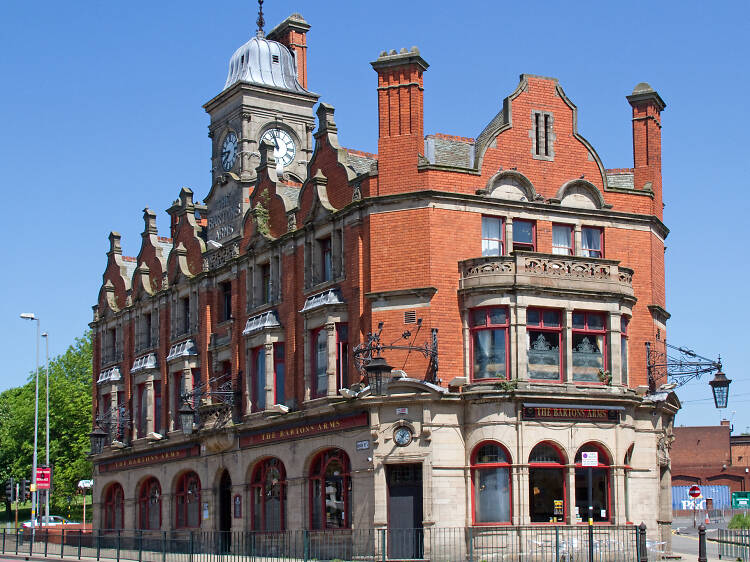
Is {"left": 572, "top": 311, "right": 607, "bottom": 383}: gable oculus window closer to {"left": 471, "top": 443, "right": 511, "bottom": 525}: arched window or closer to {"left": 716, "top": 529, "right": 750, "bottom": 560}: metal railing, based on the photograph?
{"left": 471, "top": 443, "right": 511, "bottom": 525}: arched window

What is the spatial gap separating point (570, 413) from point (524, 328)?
2.99 meters

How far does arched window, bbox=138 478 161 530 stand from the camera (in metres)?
51.7

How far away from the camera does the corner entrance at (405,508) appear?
112 ft

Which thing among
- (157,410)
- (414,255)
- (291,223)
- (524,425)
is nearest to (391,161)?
(414,255)

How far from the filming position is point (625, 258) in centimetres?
3881

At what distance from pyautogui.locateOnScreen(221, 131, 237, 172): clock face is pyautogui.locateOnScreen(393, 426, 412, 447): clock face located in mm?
18338

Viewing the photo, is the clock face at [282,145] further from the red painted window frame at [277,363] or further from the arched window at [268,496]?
the arched window at [268,496]

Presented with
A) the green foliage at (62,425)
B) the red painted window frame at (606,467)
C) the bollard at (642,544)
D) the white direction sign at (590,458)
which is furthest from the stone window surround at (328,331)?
the green foliage at (62,425)

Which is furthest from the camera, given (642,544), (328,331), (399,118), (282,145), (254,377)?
(282,145)

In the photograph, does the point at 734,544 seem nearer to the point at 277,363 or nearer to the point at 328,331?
the point at 328,331

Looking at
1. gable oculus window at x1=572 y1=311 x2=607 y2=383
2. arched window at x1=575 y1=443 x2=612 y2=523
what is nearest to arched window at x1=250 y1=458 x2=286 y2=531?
arched window at x1=575 y1=443 x2=612 y2=523

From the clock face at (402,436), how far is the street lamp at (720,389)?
9681 mm

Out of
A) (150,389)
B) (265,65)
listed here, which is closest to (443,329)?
(265,65)

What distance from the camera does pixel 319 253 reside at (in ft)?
133
